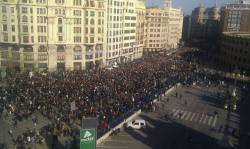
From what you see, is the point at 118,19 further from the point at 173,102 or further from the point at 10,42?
the point at 173,102

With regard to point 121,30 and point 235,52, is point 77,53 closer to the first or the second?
point 121,30

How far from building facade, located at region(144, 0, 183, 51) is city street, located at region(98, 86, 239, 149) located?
64656 millimetres

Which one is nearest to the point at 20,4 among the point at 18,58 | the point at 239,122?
the point at 18,58

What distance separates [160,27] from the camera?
115 meters

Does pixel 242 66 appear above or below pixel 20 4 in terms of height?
below

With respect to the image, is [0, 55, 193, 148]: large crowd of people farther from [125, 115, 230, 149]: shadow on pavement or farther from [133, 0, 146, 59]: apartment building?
Answer: [133, 0, 146, 59]: apartment building

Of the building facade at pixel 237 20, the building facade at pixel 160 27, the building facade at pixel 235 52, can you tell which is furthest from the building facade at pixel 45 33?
the building facade at pixel 237 20

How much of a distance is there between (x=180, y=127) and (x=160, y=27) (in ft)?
276

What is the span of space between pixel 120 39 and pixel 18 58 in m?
28.6

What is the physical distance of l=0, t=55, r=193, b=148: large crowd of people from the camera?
34.4m

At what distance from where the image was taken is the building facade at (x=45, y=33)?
60531mm

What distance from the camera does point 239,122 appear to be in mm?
37812

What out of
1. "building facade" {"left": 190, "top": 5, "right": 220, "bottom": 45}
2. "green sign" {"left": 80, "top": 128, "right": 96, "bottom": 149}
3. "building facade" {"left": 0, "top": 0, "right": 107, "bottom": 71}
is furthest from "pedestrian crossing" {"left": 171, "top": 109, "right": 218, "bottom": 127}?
"building facade" {"left": 190, "top": 5, "right": 220, "bottom": 45}

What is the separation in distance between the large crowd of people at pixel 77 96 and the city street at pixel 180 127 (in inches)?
110
